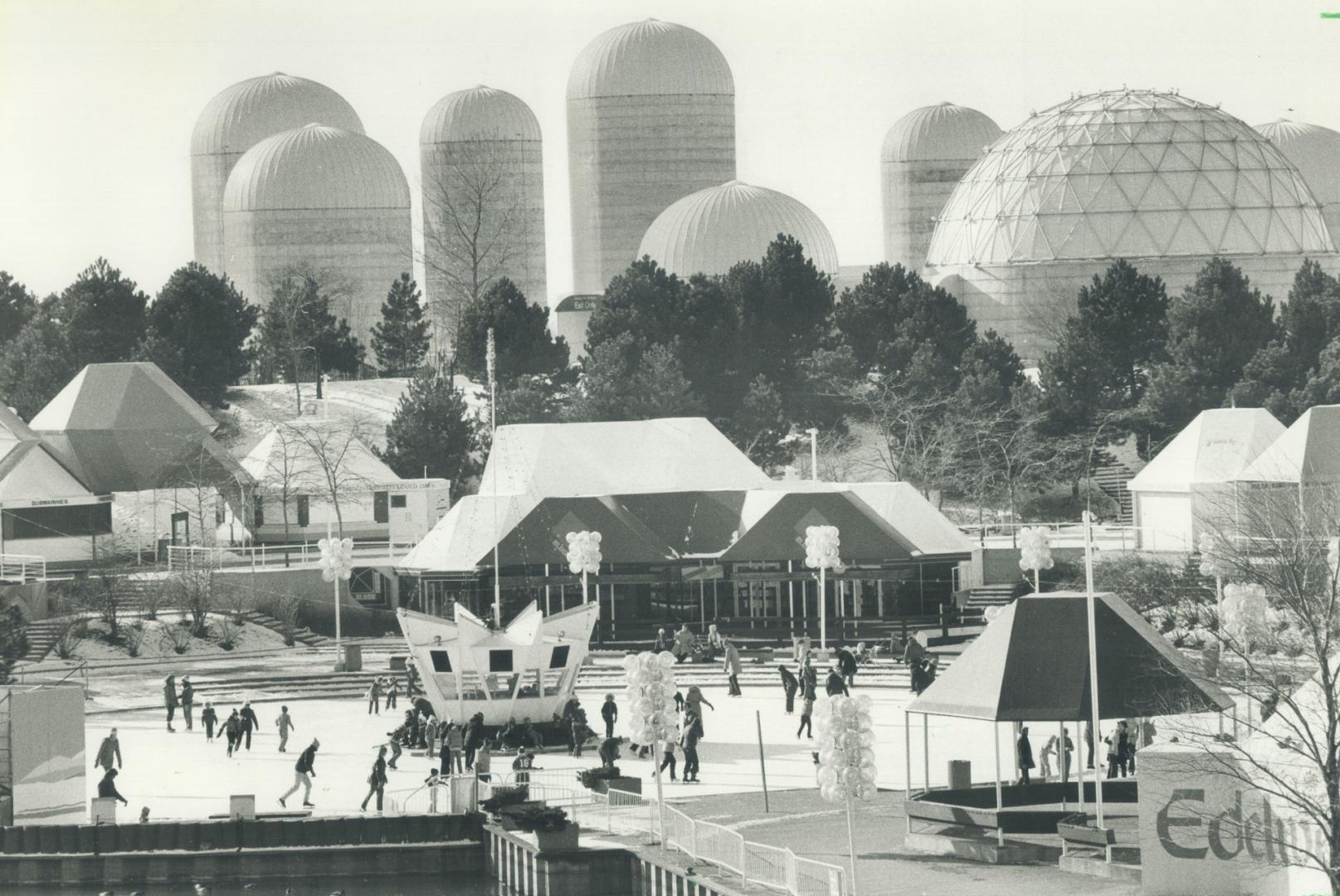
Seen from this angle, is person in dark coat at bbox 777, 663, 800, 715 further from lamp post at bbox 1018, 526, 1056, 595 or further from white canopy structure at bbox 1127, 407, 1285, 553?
white canopy structure at bbox 1127, 407, 1285, 553

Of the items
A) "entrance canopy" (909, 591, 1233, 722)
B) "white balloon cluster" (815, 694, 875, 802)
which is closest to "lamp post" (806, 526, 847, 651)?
"entrance canopy" (909, 591, 1233, 722)

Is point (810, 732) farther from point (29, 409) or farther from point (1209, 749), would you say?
point (29, 409)

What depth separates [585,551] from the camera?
2667 inches

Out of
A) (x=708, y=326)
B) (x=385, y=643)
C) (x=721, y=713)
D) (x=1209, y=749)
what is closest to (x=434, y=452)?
(x=708, y=326)

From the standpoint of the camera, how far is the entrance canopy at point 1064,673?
3838 centimetres

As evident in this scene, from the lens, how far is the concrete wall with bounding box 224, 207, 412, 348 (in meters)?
123

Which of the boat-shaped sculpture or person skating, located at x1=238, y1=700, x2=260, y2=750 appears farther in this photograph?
the boat-shaped sculpture

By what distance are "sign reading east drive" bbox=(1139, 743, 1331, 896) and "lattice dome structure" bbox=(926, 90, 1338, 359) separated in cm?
7865

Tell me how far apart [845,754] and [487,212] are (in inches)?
3863

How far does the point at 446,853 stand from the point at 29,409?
207 feet

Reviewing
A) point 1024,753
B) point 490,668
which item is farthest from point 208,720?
point 1024,753

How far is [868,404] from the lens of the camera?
314 ft

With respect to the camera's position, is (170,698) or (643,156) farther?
(643,156)

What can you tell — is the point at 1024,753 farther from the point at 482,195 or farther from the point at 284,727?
the point at 482,195
